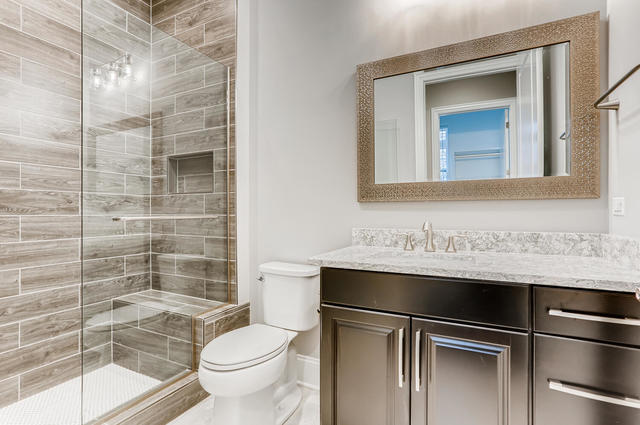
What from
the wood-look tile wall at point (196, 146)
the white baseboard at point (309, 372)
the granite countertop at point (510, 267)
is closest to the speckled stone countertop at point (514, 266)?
the granite countertop at point (510, 267)

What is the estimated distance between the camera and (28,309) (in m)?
1.85

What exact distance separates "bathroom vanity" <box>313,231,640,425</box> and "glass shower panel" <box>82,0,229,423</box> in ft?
3.71

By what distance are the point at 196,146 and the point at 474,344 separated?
2.02 m

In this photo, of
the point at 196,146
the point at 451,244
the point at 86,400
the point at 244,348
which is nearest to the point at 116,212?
the point at 196,146

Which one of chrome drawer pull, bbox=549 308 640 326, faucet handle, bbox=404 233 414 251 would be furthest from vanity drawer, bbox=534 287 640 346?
faucet handle, bbox=404 233 414 251

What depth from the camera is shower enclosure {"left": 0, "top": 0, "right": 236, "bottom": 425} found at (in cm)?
169

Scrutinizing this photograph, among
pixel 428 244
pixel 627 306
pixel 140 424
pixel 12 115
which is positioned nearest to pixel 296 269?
pixel 428 244

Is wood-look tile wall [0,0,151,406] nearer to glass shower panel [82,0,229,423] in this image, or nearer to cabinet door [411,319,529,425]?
glass shower panel [82,0,229,423]

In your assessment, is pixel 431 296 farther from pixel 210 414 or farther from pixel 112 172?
pixel 112 172

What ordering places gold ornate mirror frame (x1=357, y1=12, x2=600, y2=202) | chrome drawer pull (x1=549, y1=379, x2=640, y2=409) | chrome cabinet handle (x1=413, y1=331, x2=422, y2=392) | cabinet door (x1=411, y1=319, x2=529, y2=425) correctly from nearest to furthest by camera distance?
chrome drawer pull (x1=549, y1=379, x2=640, y2=409), cabinet door (x1=411, y1=319, x2=529, y2=425), chrome cabinet handle (x1=413, y1=331, x2=422, y2=392), gold ornate mirror frame (x1=357, y1=12, x2=600, y2=202)

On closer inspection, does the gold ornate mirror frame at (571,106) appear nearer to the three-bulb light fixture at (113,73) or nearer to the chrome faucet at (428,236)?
the chrome faucet at (428,236)

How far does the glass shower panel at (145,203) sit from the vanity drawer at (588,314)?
1.85 metres

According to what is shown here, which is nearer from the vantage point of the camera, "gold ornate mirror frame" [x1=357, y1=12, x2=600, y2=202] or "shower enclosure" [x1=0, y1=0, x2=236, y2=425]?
"gold ornate mirror frame" [x1=357, y1=12, x2=600, y2=202]

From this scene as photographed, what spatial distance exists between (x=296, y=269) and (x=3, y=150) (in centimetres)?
180
